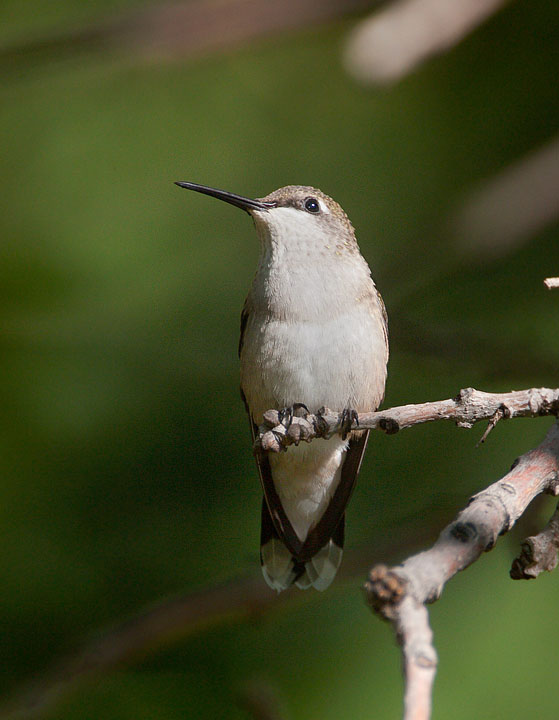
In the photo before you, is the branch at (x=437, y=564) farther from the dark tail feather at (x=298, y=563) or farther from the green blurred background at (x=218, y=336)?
the dark tail feather at (x=298, y=563)

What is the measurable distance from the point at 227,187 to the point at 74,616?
100 inches

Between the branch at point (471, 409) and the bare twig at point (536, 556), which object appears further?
the branch at point (471, 409)

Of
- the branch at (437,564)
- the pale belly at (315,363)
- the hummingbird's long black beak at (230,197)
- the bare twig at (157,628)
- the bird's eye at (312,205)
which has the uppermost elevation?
the hummingbird's long black beak at (230,197)

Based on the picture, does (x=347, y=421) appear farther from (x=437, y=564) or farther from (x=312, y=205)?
(x=312, y=205)

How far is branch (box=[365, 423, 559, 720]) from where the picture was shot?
4.09ft

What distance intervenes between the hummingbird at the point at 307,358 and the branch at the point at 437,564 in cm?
82

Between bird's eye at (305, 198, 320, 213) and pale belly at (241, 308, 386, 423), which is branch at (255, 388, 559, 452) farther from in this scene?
bird's eye at (305, 198, 320, 213)

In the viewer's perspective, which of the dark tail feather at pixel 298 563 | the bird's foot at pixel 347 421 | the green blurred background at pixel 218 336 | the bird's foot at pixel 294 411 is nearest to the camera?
the bird's foot at pixel 347 421

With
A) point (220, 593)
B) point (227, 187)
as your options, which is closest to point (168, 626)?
point (220, 593)

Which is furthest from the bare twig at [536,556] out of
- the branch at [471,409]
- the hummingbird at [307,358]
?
the hummingbird at [307,358]

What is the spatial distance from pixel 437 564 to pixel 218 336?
3.65 m

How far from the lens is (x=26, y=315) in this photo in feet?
15.1

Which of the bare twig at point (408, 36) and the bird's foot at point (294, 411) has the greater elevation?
the bare twig at point (408, 36)

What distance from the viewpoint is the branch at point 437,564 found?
125cm
